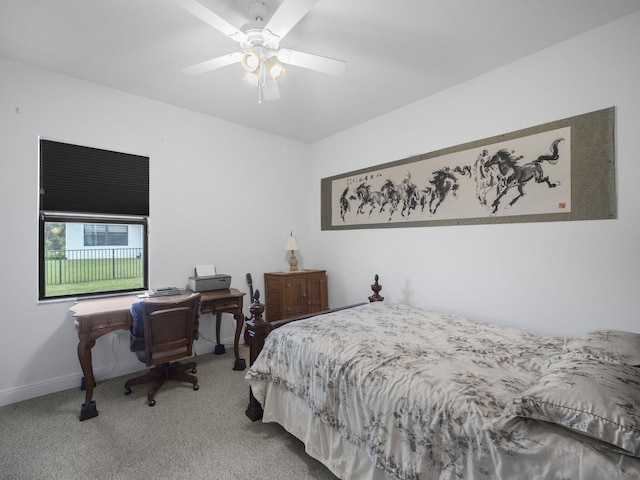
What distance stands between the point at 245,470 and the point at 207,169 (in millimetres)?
3063

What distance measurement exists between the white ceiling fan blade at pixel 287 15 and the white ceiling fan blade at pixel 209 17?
21 centimetres

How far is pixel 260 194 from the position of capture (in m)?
4.07

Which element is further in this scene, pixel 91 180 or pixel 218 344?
pixel 218 344

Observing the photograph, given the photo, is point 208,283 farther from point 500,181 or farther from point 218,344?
point 500,181

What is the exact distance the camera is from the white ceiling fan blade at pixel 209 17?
1501 millimetres

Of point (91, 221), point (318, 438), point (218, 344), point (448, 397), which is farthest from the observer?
point (218, 344)

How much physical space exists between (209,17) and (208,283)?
8.09ft

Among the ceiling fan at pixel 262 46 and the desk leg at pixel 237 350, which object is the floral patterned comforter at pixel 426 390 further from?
the ceiling fan at pixel 262 46

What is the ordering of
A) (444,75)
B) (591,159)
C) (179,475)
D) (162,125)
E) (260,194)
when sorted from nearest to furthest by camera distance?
(179,475)
(591,159)
(444,75)
(162,125)
(260,194)

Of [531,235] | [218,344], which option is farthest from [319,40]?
[218,344]

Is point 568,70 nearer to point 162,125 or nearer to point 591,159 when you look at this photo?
point 591,159

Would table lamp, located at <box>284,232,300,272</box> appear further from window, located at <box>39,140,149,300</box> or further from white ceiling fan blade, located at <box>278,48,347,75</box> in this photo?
white ceiling fan blade, located at <box>278,48,347,75</box>

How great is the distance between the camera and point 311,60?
2.00 meters

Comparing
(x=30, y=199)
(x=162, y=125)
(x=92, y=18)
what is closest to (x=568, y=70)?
(x=92, y=18)
